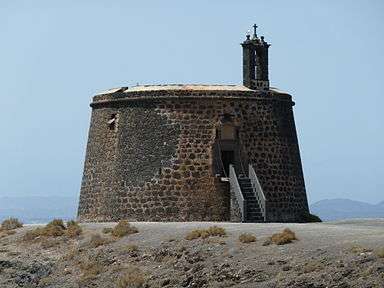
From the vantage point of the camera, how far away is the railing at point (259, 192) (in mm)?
38750

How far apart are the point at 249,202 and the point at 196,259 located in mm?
10520

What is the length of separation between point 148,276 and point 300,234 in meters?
4.40

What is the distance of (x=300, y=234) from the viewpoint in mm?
30156

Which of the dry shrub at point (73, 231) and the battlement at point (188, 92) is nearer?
the dry shrub at point (73, 231)

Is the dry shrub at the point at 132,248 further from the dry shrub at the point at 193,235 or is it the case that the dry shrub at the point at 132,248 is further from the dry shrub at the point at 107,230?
the dry shrub at the point at 107,230

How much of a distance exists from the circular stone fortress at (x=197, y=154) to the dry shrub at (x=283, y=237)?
9774mm

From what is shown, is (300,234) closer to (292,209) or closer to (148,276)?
(148,276)

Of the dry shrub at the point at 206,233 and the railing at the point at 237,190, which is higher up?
the railing at the point at 237,190

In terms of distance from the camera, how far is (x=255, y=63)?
43375 mm

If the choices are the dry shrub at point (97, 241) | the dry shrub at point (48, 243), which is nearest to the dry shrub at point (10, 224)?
the dry shrub at point (48, 243)

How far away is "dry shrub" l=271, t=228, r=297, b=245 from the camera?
28828 mm

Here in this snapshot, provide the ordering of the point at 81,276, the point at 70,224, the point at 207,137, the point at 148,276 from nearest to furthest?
the point at 148,276
the point at 81,276
the point at 70,224
the point at 207,137

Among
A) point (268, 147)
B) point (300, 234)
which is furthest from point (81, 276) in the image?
point (268, 147)

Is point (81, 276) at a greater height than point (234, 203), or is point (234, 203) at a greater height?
point (234, 203)
